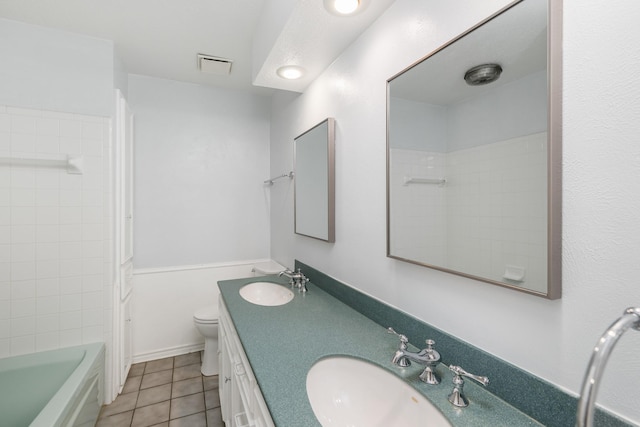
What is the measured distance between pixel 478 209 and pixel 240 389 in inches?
46.0

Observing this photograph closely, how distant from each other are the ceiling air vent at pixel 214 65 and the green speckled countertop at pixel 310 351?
1817 mm

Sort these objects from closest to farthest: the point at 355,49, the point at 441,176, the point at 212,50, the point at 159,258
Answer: the point at 441,176 → the point at 355,49 → the point at 212,50 → the point at 159,258

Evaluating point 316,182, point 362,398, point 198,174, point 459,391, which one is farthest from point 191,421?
point 198,174

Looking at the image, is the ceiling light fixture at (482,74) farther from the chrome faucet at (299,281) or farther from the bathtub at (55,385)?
the bathtub at (55,385)

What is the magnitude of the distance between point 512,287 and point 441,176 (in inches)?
17.1

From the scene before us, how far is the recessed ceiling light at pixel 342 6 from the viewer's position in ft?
3.96

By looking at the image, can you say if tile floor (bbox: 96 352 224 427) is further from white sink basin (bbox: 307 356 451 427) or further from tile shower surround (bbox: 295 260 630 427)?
tile shower surround (bbox: 295 260 630 427)

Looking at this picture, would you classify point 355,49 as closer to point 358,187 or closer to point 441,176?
point 358,187

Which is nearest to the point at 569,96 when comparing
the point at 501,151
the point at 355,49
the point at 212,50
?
the point at 501,151

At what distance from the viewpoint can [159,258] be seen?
269 cm

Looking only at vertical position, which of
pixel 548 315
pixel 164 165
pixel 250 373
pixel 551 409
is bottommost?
pixel 250 373

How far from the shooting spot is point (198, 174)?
282 cm

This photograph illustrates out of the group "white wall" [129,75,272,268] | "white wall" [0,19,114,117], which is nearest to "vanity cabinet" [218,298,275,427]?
"white wall" [129,75,272,268]

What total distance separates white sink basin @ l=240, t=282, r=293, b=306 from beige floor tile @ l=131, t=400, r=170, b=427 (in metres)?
0.94
